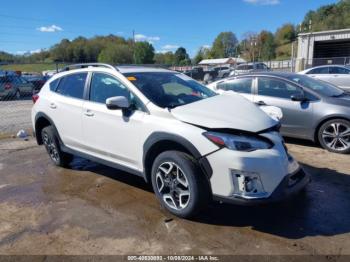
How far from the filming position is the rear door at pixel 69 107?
476cm

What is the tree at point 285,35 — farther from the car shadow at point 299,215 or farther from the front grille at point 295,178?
the front grille at point 295,178

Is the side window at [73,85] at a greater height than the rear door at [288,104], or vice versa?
the side window at [73,85]

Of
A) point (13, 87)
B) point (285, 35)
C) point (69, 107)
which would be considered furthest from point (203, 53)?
point (69, 107)

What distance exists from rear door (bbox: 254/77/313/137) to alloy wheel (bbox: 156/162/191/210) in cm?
333

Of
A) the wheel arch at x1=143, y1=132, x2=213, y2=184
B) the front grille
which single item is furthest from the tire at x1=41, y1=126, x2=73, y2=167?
the front grille

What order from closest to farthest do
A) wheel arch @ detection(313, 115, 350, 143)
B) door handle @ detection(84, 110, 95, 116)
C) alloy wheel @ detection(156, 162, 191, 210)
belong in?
alloy wheel @ detection(156, 162, 191, 210), door handle @ detection(84, 110, 95, 116), wheel arch @ detection(313, 115, 350, 143)

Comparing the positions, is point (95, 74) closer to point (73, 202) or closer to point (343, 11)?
point (73, 202)

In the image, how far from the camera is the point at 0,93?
727 inches

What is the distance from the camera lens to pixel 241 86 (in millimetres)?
→ 7230

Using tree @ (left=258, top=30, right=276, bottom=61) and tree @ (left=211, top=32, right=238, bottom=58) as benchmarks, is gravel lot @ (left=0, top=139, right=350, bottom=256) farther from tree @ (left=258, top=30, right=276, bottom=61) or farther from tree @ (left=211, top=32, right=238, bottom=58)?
tree @ (left=211, top=32, right=238, bottom=58)

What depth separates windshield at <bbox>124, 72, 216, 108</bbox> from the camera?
12.9 feet

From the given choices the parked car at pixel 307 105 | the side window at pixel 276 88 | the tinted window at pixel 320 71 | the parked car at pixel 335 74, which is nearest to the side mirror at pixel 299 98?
the parked car at pixel 307 105

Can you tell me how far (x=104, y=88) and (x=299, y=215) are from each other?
9.78ft

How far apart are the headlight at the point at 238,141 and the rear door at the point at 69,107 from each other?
91.5 inches
